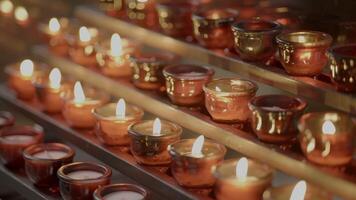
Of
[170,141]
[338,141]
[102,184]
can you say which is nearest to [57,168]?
[102,184]

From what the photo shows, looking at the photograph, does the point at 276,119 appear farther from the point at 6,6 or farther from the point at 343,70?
the point at 6,6

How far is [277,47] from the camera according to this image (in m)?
1.66

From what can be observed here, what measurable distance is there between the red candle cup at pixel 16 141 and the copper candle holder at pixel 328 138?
0.72 meters

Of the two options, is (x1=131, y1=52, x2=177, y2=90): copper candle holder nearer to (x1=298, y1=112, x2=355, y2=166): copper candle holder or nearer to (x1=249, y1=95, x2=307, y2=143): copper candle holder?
(x1=249, y1=95, x2=307, y2=143): copper candle holder

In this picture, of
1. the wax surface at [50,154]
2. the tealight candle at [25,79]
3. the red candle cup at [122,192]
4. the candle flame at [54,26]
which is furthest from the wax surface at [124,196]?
the candle flame at [54,26]

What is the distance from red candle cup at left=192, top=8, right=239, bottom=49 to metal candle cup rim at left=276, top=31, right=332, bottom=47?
6.2 inches

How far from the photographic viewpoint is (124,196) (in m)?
1.73

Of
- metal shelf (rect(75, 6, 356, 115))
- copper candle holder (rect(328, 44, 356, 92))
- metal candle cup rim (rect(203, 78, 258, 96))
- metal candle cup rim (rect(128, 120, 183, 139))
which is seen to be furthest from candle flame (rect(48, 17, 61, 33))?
copper candle holder (rect(328, 44, 356, 92))

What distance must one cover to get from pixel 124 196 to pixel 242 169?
0.90 ft

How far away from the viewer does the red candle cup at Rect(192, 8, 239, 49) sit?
179 centimetres

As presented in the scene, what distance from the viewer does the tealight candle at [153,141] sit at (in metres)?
1.74

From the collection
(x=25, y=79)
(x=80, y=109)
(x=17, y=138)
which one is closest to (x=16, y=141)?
(x=17, y=138)

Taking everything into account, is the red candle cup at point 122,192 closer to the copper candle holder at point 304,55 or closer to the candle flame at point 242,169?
the candle flame at point 242,169

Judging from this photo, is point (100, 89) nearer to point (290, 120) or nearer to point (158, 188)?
point (158, 188)
